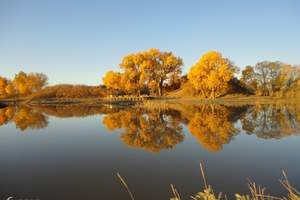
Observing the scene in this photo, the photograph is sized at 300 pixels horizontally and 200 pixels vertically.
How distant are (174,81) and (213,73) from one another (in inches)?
674

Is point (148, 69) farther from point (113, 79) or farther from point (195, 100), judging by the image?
point (195, 100)

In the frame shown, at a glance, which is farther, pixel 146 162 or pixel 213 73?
pixel 213 73

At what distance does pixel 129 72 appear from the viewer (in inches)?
2141

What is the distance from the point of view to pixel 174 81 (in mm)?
57281

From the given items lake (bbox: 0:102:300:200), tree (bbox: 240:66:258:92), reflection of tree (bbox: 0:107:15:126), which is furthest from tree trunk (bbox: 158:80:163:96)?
lake (bbox: 0:102:300:200)

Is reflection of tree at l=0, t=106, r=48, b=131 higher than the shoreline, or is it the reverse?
the shoreline

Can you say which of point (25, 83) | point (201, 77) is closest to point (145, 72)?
point (201, 77)

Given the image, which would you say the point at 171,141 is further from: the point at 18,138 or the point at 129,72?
the point at 129,72

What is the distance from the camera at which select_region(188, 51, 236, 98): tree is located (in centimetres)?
4084

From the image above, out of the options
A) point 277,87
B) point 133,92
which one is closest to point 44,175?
point 277,87

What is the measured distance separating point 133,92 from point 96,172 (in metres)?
50.3

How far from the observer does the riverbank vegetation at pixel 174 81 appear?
42.1 meters

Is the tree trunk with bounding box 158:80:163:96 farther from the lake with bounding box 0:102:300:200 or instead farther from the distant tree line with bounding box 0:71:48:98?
the lake with bounding box 0:102:300:200

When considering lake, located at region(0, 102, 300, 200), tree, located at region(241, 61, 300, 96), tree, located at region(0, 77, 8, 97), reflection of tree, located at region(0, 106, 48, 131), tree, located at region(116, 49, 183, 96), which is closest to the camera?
lake, located at region(0, 102, 300, 200)
